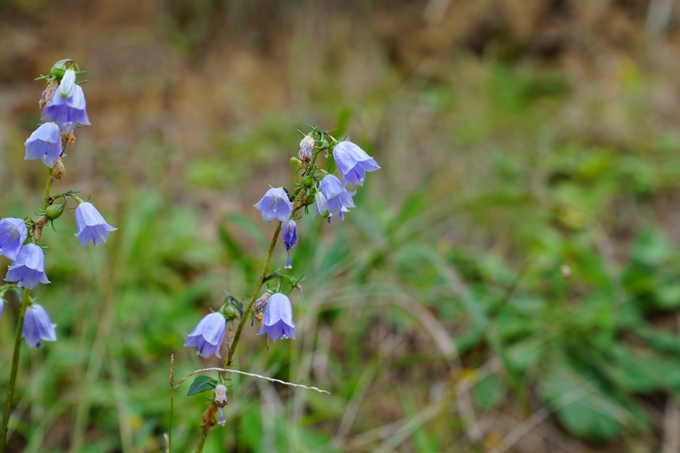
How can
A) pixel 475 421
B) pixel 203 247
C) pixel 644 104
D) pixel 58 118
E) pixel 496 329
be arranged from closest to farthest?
pixel 58 118 → pixel 475 421 → pixel 496 329 → pixel 203 247 → pixel 644 104

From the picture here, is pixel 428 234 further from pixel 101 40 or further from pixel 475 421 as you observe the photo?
pixel 101 40

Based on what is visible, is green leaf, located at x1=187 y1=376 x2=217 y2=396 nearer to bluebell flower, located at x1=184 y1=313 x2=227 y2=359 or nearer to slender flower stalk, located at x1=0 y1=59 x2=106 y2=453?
bluebell flower, located at x1=184 y1=313 x2=227 y2=359

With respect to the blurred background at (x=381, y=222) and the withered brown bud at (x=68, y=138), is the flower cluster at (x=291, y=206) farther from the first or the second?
the withered brown bud at (x=68, y=138)

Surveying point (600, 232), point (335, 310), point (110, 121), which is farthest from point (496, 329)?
point (110, 121)

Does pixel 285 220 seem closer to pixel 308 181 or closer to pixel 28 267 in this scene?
pixel 308 181

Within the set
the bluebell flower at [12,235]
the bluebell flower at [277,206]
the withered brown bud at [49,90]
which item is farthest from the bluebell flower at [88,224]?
the bluebell flower at [277,206]

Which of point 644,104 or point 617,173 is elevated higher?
point 644,104

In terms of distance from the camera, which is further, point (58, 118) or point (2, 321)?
point (2, 321)

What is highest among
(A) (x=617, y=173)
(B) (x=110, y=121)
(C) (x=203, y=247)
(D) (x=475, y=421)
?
(B) (x=110, y=121)

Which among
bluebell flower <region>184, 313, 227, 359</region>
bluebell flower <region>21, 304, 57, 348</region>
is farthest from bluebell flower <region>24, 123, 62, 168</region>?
bluebell flower <region>184, 313, 227, 359</region>
